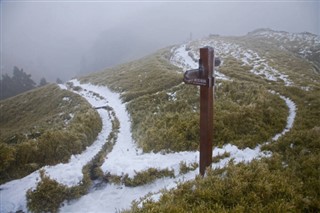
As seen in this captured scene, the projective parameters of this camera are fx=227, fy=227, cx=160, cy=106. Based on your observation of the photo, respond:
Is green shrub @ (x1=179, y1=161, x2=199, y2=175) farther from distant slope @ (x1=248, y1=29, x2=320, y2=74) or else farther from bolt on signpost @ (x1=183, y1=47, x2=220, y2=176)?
distant slope @ (x1=248, y1=29, x2=320, y2=74)

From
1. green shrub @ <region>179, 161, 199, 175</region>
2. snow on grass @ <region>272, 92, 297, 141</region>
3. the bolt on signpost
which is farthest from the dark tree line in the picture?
the bolt on signpost

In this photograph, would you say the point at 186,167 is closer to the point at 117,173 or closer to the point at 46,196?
the point at 117,173

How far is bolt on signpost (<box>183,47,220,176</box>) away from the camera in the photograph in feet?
21.7

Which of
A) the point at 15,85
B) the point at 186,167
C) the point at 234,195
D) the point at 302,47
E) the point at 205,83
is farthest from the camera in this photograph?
the point at 15,85

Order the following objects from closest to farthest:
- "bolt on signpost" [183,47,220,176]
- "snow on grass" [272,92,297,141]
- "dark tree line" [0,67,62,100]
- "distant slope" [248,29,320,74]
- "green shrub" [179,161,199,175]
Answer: "bolt on signpost" [183,47,220,176] → "green shrub" [179,161,199,175] → "snow on grass" [272,92,297,141] → "distant slope" [248,29,320,74] → "dark tree line" [0,67,62,100]

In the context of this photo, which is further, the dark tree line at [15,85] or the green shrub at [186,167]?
the dark tree line at [15,85]

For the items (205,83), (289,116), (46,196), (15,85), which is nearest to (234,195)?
(205,83)

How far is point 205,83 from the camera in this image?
21.9ft

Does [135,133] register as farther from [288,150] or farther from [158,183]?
[288,150]

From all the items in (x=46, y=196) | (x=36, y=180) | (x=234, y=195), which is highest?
(x=234, y=195)

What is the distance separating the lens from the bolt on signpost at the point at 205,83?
6.62 m

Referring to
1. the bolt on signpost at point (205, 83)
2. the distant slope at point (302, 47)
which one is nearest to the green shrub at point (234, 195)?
the bolt on signpost at point (205, 83)

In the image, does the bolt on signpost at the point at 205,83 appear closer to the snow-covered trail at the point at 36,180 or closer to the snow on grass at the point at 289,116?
the snow on grass at the point at 289,116

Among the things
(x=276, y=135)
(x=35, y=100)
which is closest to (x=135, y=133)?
(x=276, y=135)
